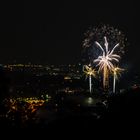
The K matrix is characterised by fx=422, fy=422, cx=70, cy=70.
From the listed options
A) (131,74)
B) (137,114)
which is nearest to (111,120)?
(137,114)

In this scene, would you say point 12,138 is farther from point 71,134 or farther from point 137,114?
point 137,114

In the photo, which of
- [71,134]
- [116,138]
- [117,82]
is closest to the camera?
[116,138]

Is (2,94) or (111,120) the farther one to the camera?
(2,94)

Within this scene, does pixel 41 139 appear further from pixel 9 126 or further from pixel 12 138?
pixel 9 126

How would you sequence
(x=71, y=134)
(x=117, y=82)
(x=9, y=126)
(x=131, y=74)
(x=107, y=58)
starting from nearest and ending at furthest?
(x=71, y=134) < (x=9, y=126) < (x=107, y=58) < (x=117, y=82) < (x=131, y=74)

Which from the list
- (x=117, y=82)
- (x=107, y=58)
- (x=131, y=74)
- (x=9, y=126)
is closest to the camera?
(x=9, y=126)

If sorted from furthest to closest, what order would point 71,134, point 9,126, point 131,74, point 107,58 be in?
1. point 131,74
2. point 107,58
3. point 9,126
4. point 71,134

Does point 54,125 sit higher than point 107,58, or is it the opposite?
point 107,58

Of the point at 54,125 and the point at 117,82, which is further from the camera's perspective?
the point at 117,82

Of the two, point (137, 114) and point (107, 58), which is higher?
point (107, 58)
